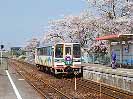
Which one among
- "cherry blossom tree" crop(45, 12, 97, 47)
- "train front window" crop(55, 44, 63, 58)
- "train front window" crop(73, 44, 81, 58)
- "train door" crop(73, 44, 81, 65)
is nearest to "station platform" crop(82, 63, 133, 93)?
"train door" crop(73, 44, 81, 65)

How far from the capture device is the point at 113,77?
23.9m

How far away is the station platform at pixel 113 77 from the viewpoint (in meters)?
21.4

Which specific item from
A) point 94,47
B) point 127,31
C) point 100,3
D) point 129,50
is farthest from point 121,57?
point 94,47

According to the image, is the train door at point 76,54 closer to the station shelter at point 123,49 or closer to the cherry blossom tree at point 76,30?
the station shelter at point 123,49

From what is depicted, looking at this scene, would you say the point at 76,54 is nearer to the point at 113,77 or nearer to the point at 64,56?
the point at 64,56

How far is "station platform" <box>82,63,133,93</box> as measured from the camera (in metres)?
21.4

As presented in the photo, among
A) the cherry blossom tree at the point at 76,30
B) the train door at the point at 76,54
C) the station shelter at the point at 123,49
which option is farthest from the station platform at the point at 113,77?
the cherry blossom tree at the point at 76,30

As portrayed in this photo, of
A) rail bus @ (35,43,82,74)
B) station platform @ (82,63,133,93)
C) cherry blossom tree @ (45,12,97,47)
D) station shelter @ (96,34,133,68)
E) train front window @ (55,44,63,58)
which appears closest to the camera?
station platform @ (82,63,133,93)

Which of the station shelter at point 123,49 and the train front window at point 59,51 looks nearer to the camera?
the station shelter at point 123,49

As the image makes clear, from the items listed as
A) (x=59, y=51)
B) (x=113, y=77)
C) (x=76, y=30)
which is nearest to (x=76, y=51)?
(x=59, y=51)

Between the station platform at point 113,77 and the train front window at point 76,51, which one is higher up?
the train front window at point 76,51

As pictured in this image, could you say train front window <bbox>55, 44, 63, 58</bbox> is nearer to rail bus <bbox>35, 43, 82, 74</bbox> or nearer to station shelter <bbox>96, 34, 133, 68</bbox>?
rail bus <bbox>35, 43, 82, 74</bbox>

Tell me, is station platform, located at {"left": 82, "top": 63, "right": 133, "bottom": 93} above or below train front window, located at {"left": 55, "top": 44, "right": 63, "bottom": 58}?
below

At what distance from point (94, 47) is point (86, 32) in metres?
7.31
